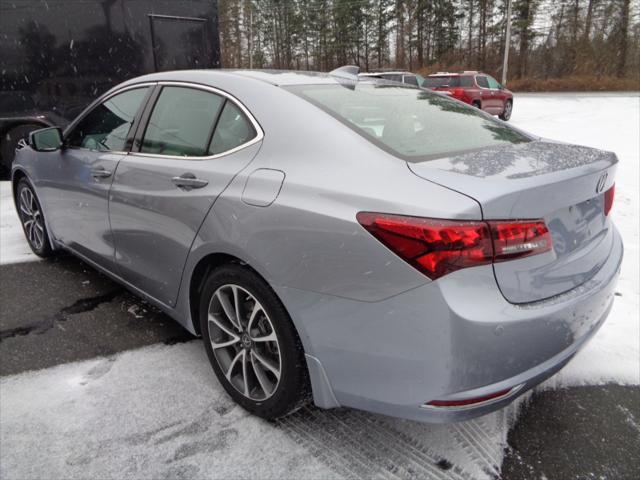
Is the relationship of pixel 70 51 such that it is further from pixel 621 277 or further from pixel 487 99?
pixel 487 99

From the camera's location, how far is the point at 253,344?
223 centimetres

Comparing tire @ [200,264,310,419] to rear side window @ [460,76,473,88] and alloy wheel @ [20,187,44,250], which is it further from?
rear side window @ [460,76,473,88]

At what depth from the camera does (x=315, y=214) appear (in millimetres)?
1799

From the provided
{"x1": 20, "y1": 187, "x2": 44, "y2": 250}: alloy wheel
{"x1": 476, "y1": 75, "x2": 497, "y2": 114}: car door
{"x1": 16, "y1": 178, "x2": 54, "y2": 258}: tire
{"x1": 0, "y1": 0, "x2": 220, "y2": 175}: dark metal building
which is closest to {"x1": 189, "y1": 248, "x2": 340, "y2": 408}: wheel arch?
{"x1": 16, "y1": 178, "x2": 54, "y2": 258}: tire

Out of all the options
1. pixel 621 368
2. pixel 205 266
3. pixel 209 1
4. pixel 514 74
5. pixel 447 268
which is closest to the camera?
pixel 447 268

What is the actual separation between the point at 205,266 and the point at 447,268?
124cm

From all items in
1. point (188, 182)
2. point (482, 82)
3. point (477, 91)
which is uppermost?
point (482, 82)

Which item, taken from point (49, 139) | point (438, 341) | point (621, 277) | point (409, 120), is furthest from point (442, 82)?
point (438, 341)

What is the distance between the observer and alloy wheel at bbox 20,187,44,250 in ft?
13.8

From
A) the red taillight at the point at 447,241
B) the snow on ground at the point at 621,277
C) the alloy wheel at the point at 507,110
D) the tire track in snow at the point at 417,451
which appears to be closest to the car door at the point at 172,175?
the red taillight at the point at 447,241

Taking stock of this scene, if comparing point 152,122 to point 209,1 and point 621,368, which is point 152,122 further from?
point 209,1

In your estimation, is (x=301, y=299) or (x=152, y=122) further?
(x=152, y=122)

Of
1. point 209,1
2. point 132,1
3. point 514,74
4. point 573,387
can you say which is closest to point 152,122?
point 573,387

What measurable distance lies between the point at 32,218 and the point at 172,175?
2.59 meters
